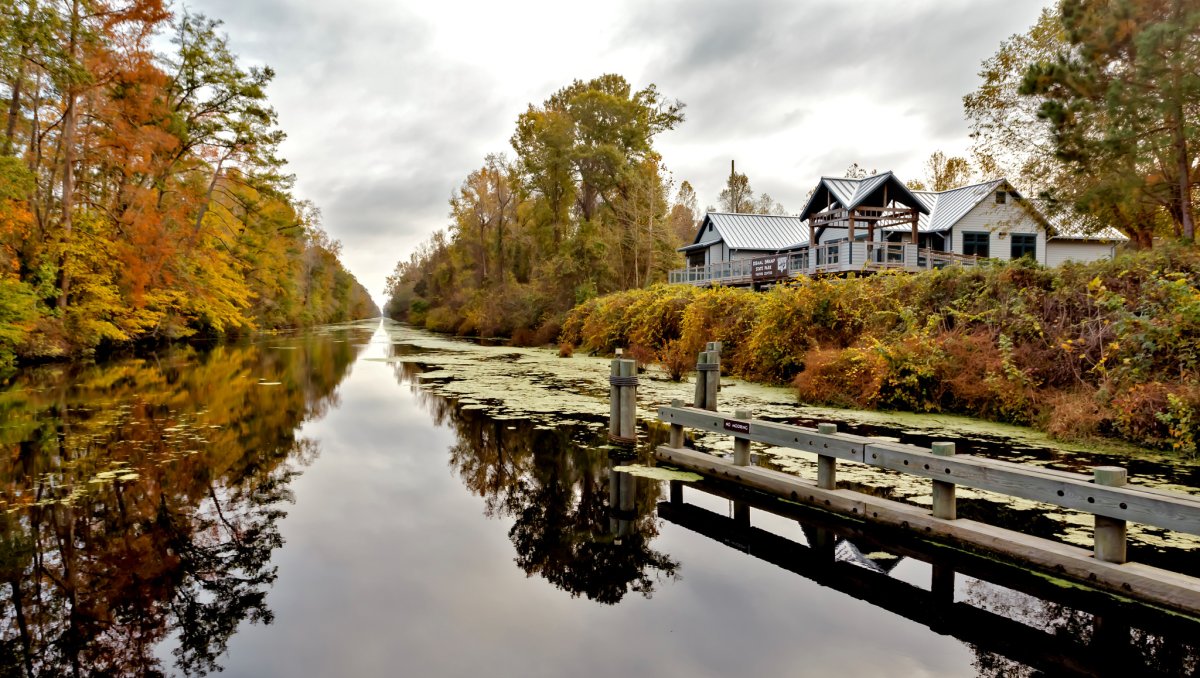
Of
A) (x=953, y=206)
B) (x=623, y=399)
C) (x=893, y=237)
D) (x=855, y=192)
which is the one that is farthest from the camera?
(x=893, y=237)

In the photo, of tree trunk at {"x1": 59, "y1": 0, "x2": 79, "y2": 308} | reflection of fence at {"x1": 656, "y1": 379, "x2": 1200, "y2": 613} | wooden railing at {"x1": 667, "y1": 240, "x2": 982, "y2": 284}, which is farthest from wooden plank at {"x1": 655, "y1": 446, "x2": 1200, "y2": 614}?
tree trunk at {"x1": 59, "y1": 0, "x2": 79, "y2": 308}

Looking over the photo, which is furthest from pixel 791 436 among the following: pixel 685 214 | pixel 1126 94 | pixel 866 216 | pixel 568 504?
pixel 685 214

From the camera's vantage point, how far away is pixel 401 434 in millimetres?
10320

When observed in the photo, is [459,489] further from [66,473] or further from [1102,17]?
[1102,17]

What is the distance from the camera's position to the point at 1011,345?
1079cm

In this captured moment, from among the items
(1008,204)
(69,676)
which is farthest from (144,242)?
(1008,204)

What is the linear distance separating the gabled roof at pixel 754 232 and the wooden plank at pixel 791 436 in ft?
106

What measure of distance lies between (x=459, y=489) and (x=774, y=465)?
3619 mm

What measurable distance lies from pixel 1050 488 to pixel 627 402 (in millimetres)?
5119

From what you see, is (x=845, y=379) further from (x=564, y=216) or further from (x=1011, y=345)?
(x=564, y=216)

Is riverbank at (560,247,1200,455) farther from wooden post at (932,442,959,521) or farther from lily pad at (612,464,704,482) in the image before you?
lily pad at (612,464,704,482)

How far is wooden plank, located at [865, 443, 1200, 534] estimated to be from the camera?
3689mm

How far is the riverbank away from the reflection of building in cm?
939

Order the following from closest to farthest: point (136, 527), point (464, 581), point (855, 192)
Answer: point (464, 581)
point (136, 527)
point (855, 192)
